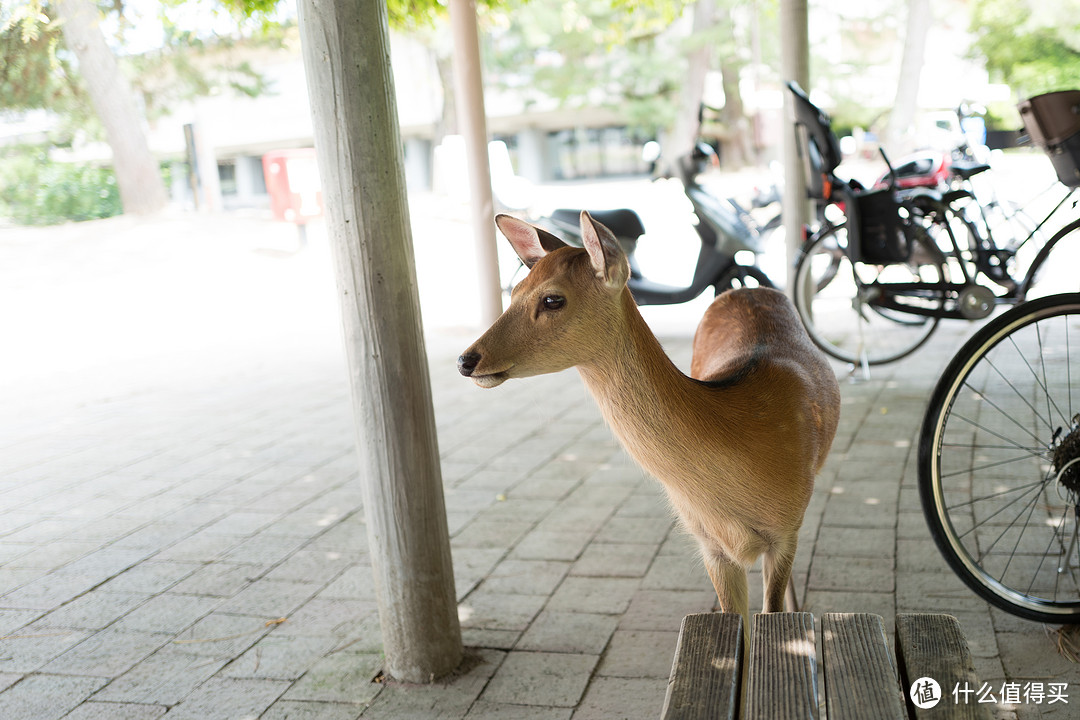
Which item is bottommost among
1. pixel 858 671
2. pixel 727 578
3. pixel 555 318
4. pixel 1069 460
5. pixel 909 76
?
pixel 727 578

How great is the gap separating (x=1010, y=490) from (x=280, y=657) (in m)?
2.58

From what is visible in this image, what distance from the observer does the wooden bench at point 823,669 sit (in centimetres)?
140

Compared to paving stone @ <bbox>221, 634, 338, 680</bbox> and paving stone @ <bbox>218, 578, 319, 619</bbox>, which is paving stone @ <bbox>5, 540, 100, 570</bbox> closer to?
paving stone @ <bbox>218, 578, 319, 619</bbox>

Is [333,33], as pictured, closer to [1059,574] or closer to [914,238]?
[1059,574]

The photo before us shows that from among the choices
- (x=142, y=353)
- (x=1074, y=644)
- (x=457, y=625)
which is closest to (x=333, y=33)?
(x=457, y=625)

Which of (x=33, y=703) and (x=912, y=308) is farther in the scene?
(x=912, y=308)

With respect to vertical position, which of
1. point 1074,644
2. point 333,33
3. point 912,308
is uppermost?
point 333,33

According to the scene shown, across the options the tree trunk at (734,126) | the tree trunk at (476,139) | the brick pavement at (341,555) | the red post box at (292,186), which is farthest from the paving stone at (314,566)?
the tree trunk at (734,126)

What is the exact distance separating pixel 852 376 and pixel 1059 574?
121 inches

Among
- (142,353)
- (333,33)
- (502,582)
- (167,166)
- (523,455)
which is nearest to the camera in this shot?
(333,33)

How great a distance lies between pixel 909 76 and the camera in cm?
2081

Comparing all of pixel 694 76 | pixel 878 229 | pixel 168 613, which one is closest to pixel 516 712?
pixel 168 613

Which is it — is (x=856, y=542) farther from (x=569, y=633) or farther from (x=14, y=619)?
(x=14, y=619)

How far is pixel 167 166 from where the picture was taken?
20359 mm
